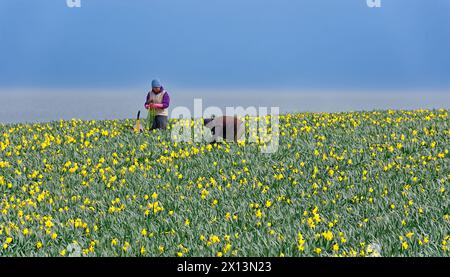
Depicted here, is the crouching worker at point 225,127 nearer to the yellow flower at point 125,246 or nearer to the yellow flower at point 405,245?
the yellow flower at point 125,246

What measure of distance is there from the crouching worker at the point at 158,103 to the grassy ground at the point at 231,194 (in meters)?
0.76

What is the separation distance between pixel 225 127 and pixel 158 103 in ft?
10.2

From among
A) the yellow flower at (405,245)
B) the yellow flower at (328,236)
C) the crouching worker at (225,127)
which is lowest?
the yellow flower at (405,245)

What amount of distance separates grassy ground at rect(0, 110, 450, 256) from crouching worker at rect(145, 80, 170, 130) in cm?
76

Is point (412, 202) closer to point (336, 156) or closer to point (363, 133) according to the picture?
point (336, 156)

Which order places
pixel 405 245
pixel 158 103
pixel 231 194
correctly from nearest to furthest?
pixel 405 245
pixel 231 194
pixel 158 103

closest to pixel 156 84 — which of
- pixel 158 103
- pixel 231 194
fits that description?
pixel 158 103

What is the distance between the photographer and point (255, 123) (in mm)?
17000

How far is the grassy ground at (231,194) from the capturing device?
6582 mm

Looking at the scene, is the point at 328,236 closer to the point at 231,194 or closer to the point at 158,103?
the point at 231,194

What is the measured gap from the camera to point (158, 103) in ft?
53.1

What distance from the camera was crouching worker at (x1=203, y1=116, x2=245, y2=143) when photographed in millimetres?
13914

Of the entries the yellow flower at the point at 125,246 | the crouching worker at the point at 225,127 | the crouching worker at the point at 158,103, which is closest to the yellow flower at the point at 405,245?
the yellow flower at the point at 125,246

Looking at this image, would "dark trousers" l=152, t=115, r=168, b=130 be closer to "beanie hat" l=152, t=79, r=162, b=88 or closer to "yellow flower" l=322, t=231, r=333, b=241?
"beanie hat" l=152, t=79, r=162, b=88
